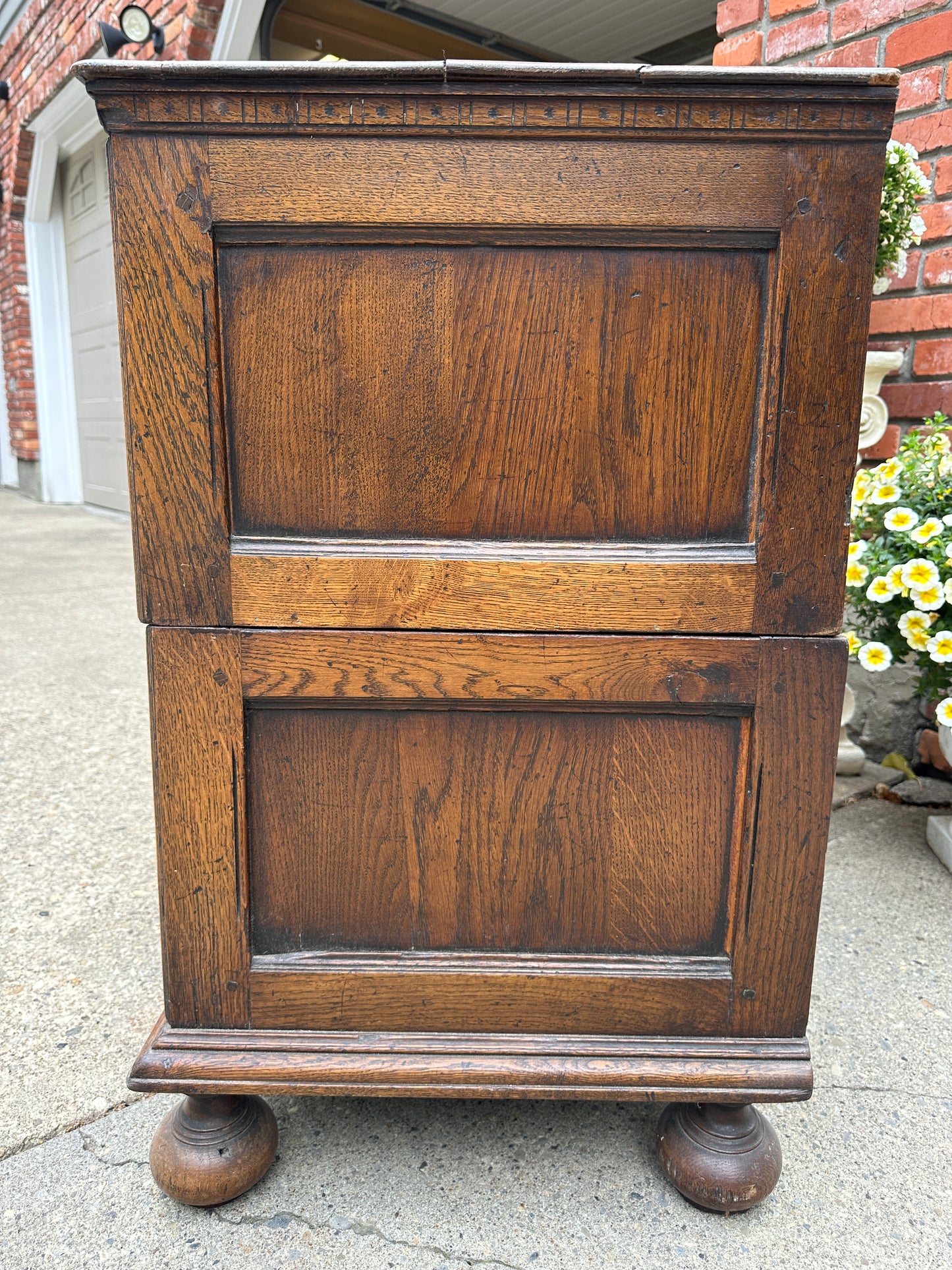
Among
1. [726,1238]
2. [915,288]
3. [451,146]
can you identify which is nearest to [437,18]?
[915,288]

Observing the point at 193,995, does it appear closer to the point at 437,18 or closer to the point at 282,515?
the point at 282,515

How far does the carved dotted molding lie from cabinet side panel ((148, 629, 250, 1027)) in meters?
0.51

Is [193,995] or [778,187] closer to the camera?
[778,187]

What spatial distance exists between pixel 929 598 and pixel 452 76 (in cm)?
146

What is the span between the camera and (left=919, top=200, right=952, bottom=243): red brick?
2098 mm

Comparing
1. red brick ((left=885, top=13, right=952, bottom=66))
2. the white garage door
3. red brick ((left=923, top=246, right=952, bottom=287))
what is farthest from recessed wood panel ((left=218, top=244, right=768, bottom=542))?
the white garage door

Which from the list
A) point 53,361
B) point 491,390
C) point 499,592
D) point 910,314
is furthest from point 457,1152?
point 53,361

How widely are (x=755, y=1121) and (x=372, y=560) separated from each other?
0.82 m

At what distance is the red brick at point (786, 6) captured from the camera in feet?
7.28

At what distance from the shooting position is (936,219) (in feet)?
6.97

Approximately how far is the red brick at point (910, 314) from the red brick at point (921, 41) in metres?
0.51

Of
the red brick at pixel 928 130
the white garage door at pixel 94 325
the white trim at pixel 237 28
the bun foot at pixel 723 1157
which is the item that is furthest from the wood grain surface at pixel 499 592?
the white garage door at pixel 94 325

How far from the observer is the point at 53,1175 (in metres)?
1.15

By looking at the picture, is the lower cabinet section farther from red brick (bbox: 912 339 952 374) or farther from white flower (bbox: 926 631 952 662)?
red brick (bbox: 912 339 952 374)
